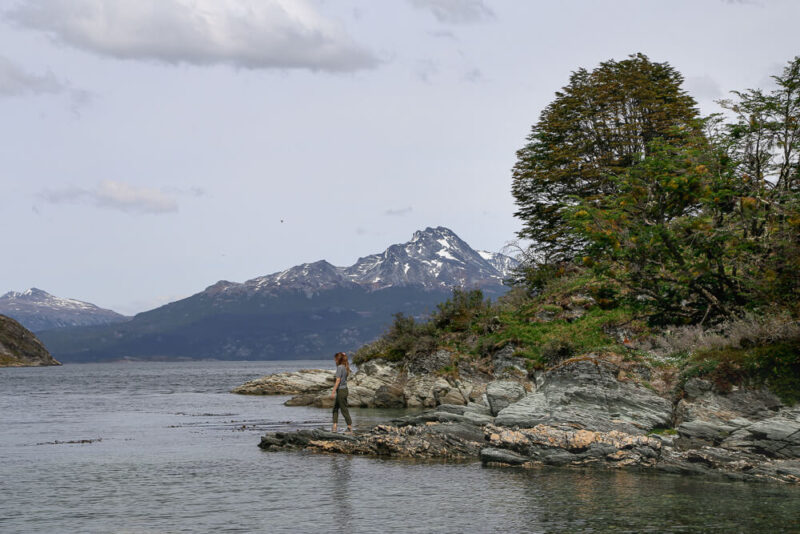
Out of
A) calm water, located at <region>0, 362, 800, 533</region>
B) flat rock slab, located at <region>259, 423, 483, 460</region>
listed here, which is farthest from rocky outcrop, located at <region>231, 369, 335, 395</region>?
calm water, located at <region>0, 362, 800, 533</region>

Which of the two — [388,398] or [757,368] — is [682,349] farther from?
[388,398]

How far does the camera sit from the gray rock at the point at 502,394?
33.6 metres

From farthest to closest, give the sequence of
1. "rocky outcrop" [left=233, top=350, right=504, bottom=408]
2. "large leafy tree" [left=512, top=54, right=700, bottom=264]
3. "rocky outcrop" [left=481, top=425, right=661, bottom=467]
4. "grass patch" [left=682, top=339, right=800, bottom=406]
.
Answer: "large leafy tree" [left=512, top=54, right=700, bottom=264] < "rocky outcrop" [left=233, top=350, right=504, bottom=408] < "grass patch" [left=682, top=339, right=800, bottom=406] < "rocky outcrop" [left=481, top=425, right=661, bottom=467]

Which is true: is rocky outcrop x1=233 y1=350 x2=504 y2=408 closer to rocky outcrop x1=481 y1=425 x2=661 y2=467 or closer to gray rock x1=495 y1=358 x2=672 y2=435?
gray rock x1=495 y1=358 x2=672 y2=435

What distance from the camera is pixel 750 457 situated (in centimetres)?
2080

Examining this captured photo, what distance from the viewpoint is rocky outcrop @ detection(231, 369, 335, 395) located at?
64688 mm

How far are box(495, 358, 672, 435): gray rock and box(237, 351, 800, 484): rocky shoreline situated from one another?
0.04m

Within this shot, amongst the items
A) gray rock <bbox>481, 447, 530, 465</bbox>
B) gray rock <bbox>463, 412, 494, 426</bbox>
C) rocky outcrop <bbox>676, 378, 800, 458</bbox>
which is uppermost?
rocky outcrop <bbox>676, 378, 800, 458</bbox>

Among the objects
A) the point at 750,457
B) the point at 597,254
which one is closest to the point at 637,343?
the point at 597,254

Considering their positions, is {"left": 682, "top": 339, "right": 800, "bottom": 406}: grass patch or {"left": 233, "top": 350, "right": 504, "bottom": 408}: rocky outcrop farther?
{"left": 233, "top": 350, "right": 504, "bottom": 408}: rocky outcrop

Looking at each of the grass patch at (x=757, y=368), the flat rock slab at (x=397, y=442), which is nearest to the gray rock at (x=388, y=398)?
Answer: the flat rock slab at (x=397, y=442)

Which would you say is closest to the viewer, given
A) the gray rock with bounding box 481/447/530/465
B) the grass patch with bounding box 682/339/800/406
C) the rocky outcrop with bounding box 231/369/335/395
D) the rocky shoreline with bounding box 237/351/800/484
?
the rocky shoreline with bounding box 237/351/800/484

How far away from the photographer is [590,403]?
27.5 metres

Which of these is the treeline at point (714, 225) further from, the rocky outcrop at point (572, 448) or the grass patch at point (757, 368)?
the rocky outcrop at point (572, 448)
